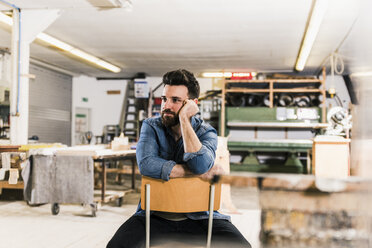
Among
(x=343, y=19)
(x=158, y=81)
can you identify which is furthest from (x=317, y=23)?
(x=158, y=81)

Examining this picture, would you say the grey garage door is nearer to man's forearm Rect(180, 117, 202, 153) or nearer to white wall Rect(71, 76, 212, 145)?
white wall Rect(71, 76, 212, 145)

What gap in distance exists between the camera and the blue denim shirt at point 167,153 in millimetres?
1782

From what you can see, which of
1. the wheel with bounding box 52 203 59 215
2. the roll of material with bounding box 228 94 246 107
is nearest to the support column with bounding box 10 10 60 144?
the wheel with bounding box 52 203 59 215

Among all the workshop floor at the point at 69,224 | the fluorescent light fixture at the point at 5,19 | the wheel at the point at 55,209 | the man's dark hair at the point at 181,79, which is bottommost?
the workshop floor at the point at 69,224

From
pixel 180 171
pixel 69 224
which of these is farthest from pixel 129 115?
pixel 180 171

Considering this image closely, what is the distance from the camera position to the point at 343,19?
21.0ft

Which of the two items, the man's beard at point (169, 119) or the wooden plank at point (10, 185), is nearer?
the man's beard at point (169, 119)

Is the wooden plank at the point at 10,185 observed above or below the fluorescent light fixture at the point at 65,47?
below

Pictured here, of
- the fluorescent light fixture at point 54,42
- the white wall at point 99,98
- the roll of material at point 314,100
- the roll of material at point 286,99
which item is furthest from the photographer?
the white wall at point 99,98

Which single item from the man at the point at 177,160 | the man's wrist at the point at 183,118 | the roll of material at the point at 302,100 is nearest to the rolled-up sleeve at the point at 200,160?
the man at the point at 177,160

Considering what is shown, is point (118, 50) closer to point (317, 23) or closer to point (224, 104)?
point (224, 104)

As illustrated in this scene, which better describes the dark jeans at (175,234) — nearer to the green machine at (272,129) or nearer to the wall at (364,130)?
the wall at (364,130)

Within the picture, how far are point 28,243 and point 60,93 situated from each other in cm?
969

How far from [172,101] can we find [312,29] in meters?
5.67
